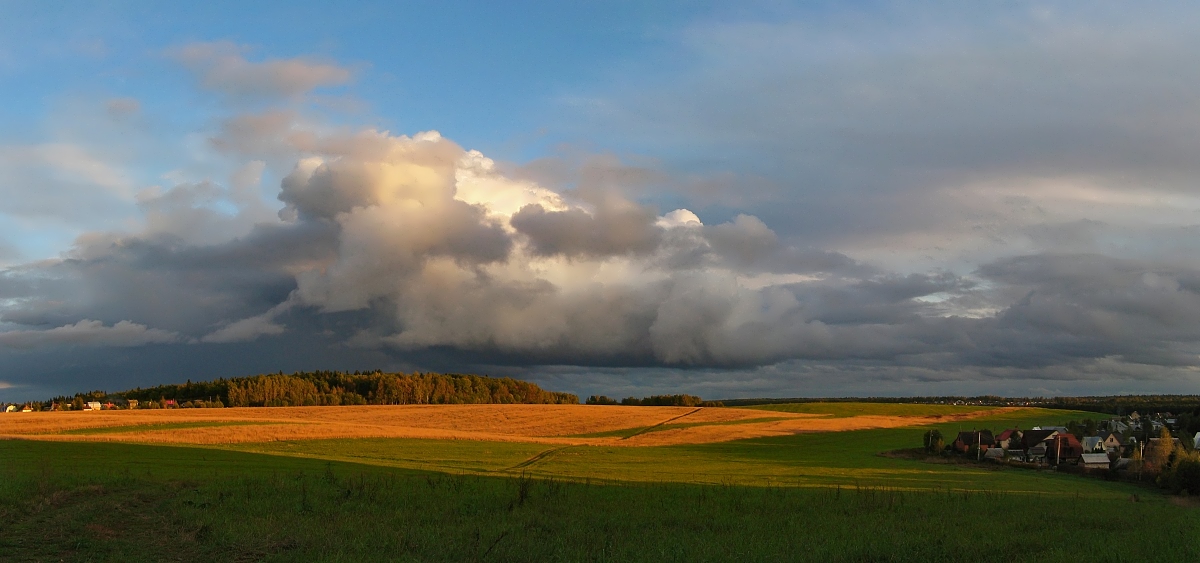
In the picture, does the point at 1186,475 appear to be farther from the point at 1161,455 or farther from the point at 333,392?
the point at 333,392

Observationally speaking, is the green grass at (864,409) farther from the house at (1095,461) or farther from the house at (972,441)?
the house at (1095,461)

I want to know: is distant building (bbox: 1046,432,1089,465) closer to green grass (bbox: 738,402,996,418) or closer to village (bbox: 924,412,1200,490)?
village (bbox: 924,412,1200,490)

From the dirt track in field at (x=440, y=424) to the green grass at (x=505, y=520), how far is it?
26.7m

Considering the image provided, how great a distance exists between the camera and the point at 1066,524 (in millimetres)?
26000

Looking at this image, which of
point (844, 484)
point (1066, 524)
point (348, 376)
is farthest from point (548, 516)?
point (348, 376)

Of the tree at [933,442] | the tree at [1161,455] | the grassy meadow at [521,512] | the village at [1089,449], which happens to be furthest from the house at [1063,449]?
the grassy meadow at [521,512]

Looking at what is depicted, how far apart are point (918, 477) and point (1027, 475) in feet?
37.4

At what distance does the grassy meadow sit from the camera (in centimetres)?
1947

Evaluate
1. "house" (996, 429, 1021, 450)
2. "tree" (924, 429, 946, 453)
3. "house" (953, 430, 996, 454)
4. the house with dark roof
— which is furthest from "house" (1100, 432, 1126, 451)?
"tree" (924, 429, 946, 453)

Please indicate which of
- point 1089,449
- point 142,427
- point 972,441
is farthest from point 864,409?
point 142,427

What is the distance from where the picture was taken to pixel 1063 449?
70.7 m

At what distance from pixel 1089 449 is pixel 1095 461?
432 inches

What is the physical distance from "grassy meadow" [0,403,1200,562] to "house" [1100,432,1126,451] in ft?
96.2

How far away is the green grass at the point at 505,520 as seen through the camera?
19250 mm
